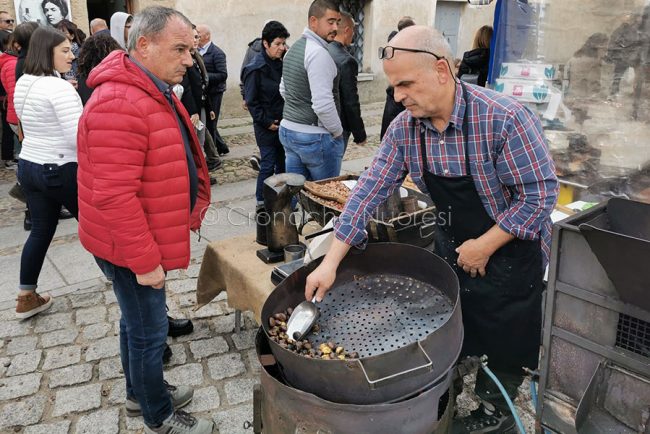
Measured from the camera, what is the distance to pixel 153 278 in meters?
2.21

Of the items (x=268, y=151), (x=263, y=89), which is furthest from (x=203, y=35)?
(x=268, y=151)

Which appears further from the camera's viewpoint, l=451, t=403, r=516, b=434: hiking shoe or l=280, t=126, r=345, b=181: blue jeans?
l=280, t=126, r=345, b=181: blue jeans

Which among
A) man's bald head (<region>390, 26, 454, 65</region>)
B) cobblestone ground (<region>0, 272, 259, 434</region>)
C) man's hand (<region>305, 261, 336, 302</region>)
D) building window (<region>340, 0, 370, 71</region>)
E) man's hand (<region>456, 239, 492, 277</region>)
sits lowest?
cobblestone ground (<region>0, 272, 259, 434</region>)

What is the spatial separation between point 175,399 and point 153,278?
38.6 inches

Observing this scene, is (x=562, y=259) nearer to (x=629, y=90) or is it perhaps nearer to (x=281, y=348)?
(x=281, y=348)

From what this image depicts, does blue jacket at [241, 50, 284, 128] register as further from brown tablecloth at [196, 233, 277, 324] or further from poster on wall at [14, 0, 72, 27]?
poster on wall at [14, 0, 72, 27]

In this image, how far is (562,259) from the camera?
1.77m

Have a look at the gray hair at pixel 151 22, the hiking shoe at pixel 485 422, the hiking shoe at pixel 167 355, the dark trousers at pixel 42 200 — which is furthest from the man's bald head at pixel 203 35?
the hiking shoe at pixel 485 422

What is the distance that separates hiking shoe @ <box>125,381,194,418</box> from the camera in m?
2.76

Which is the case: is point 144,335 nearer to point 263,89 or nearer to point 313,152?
point 313,152

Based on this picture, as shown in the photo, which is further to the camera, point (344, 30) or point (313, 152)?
point (313, 152)

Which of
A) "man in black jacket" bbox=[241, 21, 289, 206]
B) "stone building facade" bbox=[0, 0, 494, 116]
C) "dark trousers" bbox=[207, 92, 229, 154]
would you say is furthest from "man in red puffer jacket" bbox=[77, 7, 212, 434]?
"stone building facade" bbox=[0, 0, 494, 116]

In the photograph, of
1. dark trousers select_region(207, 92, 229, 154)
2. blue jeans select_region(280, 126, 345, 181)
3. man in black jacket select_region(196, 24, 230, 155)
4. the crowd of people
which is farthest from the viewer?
dark trousers select_region(207, 92, 229, 154)

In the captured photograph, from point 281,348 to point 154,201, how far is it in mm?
914
